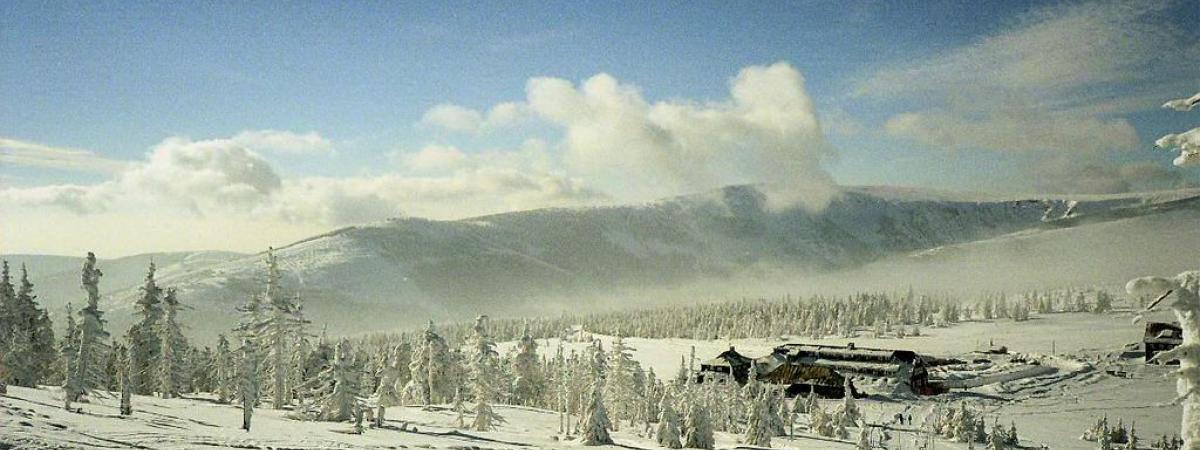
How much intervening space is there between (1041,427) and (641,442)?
187ft

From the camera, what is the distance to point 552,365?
12788 centimetres

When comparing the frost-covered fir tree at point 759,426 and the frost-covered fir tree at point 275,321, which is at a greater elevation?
the frost-covered fir tree at point 275,321

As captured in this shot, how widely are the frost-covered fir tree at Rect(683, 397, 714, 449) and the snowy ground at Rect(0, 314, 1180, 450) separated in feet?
14.0

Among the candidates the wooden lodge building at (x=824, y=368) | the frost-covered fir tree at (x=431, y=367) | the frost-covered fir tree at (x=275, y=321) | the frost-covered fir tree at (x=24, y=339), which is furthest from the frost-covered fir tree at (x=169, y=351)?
the wooden lodge building at (x=824, y=368)

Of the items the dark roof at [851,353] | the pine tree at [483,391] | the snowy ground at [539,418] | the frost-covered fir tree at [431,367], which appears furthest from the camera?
the dark roof at [851,353]

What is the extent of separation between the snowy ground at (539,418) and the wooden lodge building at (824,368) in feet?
28.9

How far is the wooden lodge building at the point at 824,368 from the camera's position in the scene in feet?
473

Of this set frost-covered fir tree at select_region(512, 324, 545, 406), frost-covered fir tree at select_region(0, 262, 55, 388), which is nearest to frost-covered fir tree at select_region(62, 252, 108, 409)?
frost-covered fir tree at select_region(0, 262, 55, 388)

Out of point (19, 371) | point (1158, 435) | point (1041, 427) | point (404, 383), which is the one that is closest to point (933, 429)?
point (1041, 427)

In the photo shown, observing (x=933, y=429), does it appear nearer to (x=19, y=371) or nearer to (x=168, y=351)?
(x=168, y=351)

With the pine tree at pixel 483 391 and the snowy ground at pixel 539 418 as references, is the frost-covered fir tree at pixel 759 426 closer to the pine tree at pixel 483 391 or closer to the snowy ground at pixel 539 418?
the snowy ground at pixel 539 418

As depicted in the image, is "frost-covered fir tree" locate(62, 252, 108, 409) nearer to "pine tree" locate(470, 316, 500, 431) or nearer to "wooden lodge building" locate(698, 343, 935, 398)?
"pine tree" locate(470, 316, 500, 431)

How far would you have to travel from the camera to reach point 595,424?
7131 cm

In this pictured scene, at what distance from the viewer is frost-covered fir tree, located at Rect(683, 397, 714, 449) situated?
7631cm
